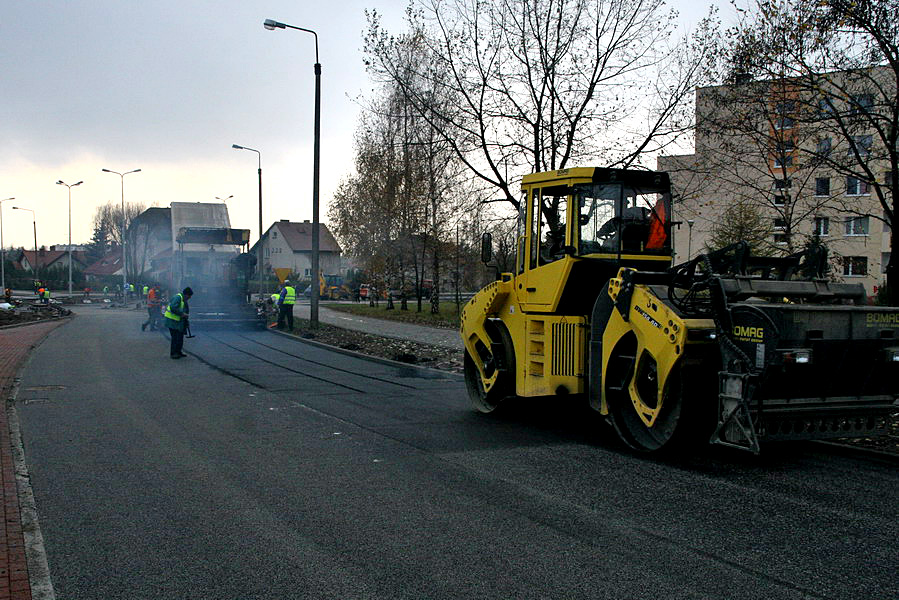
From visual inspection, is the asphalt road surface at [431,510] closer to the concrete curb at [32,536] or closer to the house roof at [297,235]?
the concrete curb at [32,536]

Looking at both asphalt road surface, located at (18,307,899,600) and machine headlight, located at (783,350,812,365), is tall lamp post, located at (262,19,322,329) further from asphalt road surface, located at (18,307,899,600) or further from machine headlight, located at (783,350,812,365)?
machine headlight, located at (783,350,812,365)

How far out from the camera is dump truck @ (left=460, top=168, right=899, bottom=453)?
6461 millimetres

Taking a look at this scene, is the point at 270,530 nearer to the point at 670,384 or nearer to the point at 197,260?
the point at 670,384

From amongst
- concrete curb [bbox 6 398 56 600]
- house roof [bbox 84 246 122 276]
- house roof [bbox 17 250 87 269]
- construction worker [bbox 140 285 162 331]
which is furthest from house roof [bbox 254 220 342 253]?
concrete curb [bbox 6 398 56 600]

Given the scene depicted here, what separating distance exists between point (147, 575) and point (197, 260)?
26.3 meters

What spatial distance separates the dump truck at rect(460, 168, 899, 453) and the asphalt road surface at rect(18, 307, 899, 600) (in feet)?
1.53

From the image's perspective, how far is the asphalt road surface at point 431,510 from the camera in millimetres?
4406

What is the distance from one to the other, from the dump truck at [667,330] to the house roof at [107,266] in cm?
10407

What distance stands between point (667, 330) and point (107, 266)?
111477 millimetres

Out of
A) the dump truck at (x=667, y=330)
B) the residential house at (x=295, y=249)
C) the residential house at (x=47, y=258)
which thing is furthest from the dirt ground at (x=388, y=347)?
the residential house at (x=47, y=258)

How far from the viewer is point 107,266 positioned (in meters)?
107

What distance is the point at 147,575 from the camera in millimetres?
4500

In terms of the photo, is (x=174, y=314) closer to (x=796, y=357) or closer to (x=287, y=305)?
(x=287, y=305)

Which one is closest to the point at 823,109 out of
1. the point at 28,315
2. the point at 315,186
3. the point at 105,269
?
the point at 315,186
